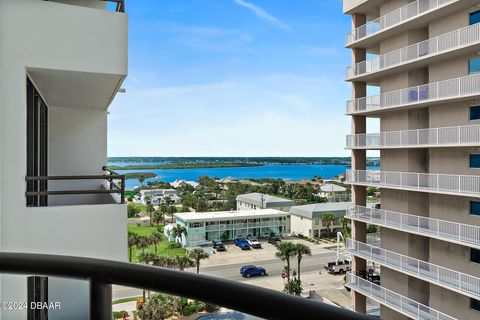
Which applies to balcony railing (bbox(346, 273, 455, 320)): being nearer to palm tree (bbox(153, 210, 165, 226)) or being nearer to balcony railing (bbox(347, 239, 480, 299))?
balcony railing (bbox(347, 239, 480, 299))

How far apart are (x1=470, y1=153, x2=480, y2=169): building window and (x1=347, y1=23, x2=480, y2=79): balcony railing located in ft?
8.00

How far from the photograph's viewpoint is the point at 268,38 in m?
73.6

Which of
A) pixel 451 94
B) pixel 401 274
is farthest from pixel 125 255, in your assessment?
pixel 401 274

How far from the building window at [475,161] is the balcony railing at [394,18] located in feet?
11.4

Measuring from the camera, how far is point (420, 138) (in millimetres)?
9680

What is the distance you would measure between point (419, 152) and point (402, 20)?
11.6 feet

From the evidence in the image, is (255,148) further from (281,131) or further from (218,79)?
(218,79)

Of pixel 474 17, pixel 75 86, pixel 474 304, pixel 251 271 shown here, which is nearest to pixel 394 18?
pixel 474 17

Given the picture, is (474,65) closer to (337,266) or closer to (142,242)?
(337,266)

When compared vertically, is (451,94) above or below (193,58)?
below

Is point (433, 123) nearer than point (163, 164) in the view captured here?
Yes

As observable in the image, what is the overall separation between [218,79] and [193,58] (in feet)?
24.4

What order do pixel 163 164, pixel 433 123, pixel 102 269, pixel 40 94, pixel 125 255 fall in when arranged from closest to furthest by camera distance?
pixel 102 269
pixel 125 255
pixel 40 94
pixel 433 123
pixel 163 164

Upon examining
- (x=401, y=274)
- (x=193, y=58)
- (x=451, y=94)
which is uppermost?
(x=193, y=58)
